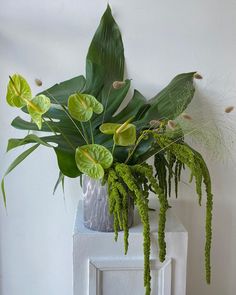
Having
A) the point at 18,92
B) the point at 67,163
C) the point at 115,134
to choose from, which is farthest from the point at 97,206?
the point at 18,92

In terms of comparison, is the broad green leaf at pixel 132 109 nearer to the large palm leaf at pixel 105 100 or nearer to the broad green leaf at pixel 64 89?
the large palm leaf at pixel 105 100

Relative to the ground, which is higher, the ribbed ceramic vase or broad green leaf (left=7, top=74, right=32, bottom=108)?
broad green leaf (left=7, top=74, right=32, bottom=108)

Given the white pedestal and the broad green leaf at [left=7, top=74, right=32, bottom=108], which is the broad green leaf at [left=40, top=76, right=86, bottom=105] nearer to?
the broad green leaf at [left=7, top=74, right=32, bottom=108]

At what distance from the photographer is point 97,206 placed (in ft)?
3.63

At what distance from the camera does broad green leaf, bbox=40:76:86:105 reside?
3.89ft

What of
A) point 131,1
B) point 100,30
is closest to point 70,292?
point 100,30

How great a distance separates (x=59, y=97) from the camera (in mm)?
1194

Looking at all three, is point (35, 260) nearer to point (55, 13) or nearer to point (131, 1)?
point (55, 13)

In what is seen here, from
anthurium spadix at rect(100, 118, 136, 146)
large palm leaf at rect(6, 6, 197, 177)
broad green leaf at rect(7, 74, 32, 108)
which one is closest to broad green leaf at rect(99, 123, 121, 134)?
anthurium spadix at rect(100, 118, 136, 146)

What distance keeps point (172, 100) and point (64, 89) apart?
0.36 m

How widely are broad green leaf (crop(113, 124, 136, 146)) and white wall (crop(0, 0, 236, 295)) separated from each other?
0.46 m

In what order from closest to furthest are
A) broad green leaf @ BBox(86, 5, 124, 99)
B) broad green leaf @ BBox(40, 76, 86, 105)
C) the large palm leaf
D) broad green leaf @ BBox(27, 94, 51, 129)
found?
broad green leaf @ BBox(27, 94, 51, 129) → the large palm leaf → broad green leaf @ BBox(40, 76, 86, 105) → broad green leaf @ BBox(86, 5, 124, 99)

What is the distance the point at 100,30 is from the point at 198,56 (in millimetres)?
366

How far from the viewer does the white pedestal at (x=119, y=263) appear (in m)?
1.10
